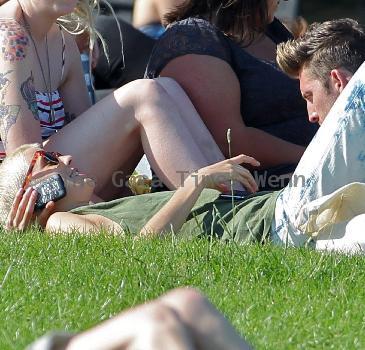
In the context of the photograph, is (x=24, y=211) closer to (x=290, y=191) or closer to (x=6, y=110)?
(x=6, y=110)

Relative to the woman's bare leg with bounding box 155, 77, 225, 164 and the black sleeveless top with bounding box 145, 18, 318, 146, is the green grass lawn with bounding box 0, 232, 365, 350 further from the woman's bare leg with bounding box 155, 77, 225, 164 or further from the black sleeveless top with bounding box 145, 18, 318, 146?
the black sleeveless top with bounding box 145, 18, 318, 146

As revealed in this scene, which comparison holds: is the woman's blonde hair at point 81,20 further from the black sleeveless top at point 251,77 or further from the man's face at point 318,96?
the man's face at point 318,96

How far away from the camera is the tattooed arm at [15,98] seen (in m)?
5.08

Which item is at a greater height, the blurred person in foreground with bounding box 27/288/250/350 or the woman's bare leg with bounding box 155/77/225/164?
the blurred person in foreground with bounding box 27/288/250/350

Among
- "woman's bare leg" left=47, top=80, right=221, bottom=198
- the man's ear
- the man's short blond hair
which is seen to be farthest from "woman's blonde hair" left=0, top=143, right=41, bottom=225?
the man's ear

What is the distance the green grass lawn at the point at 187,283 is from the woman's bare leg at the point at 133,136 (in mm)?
800

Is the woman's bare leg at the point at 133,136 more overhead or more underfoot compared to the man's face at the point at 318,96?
more underfoot

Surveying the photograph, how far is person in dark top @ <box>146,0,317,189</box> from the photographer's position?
539 cm

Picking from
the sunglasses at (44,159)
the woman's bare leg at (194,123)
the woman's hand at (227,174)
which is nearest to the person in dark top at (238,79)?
the woman's bare leg at (194,123)

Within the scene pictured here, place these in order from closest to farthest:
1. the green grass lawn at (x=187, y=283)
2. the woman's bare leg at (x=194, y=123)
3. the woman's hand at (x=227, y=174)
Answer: the green grass lawn at (x=187, y=283)
the woman's hand at (x=227, y=174)
the woman's bare leg at (x=194, y=123)

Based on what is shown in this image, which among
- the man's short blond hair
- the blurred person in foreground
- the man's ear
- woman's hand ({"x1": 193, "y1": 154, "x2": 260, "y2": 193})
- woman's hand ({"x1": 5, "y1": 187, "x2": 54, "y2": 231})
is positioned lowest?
woman's hand ({"x1": 5, "y1": 187, "x2": 54, "y2": 231})

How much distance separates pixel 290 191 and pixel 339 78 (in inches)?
24.5

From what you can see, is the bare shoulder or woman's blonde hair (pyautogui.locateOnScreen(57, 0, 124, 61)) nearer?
the bare shoulder

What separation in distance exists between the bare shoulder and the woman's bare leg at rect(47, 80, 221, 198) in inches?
16.5
